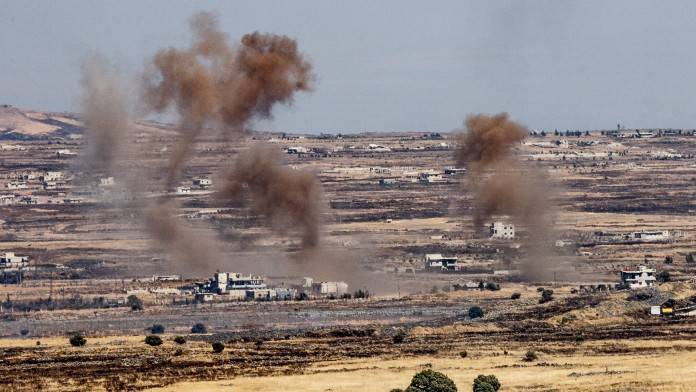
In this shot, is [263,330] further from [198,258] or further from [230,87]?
[198,258]

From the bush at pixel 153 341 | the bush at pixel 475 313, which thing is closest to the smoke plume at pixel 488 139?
the bush at pixel 475 313

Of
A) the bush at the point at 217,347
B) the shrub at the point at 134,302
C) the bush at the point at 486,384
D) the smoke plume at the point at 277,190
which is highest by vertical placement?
the smoke plume at the point at 277,190

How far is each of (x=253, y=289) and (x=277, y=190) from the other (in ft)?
41.0

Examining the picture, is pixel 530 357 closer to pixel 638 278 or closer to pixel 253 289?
pixel 638 278

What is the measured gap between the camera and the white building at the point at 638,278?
162 meters

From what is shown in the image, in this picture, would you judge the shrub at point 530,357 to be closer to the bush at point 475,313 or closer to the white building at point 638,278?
the bush at point 475,313

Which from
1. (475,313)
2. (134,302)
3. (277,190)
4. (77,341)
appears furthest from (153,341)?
(134,302)

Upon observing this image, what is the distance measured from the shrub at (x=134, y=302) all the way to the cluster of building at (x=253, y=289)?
5819 mm

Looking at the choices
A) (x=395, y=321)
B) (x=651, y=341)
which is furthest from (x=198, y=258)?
(x=651, y=341)

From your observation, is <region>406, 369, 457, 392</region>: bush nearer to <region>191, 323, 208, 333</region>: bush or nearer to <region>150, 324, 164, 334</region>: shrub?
<region>191, 323, 208, 333</region>: bush

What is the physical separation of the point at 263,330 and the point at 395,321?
12.1m

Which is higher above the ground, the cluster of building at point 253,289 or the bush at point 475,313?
the cluster of building at point 253,289

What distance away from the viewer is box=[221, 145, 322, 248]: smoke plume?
164 metres

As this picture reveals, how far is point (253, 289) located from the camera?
171625 millimetres
